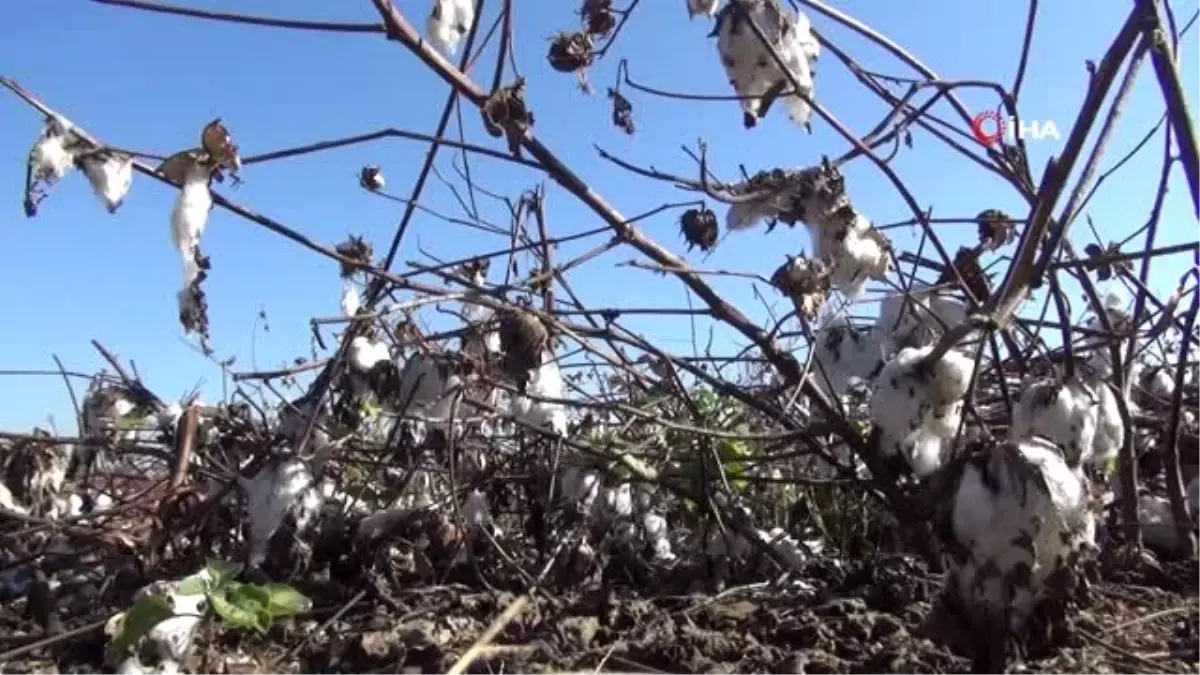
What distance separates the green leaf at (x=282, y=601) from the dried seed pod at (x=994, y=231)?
105 cm

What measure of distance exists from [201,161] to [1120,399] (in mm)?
1285

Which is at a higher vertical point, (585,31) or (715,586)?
(585,31)

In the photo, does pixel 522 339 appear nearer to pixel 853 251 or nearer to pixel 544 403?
pixel 544 403

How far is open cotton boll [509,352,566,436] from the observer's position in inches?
72.7

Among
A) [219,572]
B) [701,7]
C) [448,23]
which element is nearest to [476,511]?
[219,572]

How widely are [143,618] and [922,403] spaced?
3.12ft

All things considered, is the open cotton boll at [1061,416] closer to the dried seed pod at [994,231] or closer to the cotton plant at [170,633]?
the dried seed pod at [994,231]

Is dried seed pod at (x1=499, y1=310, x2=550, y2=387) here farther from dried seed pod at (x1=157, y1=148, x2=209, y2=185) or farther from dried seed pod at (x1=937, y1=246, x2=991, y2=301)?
dried seed pod at (x1=937, y1=246, x2=991, y2=301)

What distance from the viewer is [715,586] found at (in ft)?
6.51

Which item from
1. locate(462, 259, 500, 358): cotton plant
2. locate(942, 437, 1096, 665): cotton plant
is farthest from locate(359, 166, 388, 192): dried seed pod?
locate(942, 437, 1096, 665): cotton plant

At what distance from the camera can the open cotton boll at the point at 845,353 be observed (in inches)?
67.6

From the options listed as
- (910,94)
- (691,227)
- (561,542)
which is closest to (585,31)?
(691,227)

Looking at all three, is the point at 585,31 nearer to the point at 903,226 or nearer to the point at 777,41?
the point at 777,41

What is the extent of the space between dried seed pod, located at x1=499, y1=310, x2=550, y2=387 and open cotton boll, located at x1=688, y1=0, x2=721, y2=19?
0.45m
